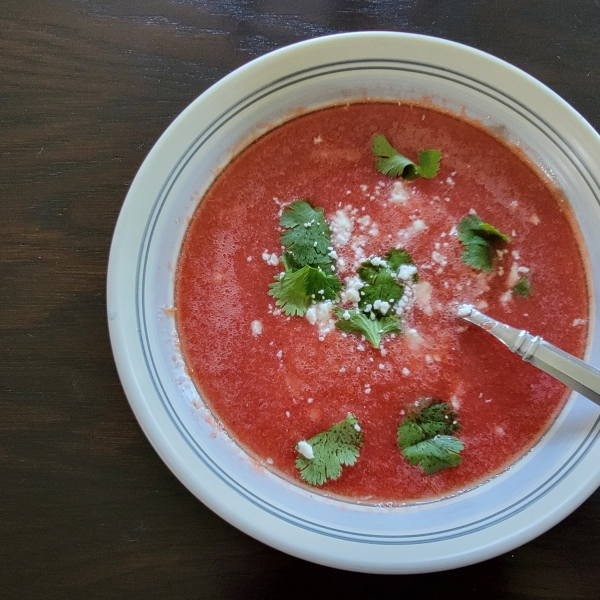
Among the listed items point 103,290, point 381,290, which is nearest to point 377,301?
point 381,290

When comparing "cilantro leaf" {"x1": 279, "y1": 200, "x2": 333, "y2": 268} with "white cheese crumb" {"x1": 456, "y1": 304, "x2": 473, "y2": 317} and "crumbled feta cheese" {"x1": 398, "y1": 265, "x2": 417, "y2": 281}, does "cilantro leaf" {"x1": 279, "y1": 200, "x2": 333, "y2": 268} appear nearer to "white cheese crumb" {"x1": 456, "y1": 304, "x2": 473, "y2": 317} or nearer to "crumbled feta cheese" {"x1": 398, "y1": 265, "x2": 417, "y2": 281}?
"crumbled feta cheese" {"x1": 398, "y1": 265, "x2": 417, "y2": 281}

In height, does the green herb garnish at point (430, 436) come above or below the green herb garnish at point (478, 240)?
below

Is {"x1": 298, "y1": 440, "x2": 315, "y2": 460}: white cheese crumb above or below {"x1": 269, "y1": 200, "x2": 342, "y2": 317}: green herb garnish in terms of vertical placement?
below

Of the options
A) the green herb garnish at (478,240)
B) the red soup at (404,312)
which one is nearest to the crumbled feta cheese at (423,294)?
the red soup at (404,312)

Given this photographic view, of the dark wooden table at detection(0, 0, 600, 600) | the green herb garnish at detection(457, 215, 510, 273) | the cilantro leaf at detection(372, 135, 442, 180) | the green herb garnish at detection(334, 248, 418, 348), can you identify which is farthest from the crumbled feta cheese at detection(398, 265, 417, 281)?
the dark wooden table at detection(0, 0, 600, 600)

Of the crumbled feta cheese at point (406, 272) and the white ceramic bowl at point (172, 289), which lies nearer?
the white ceramic bowl at point (172, 289)

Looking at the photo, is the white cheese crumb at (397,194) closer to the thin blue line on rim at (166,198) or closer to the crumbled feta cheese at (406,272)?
the crumbled feta cheese at (406,272)
